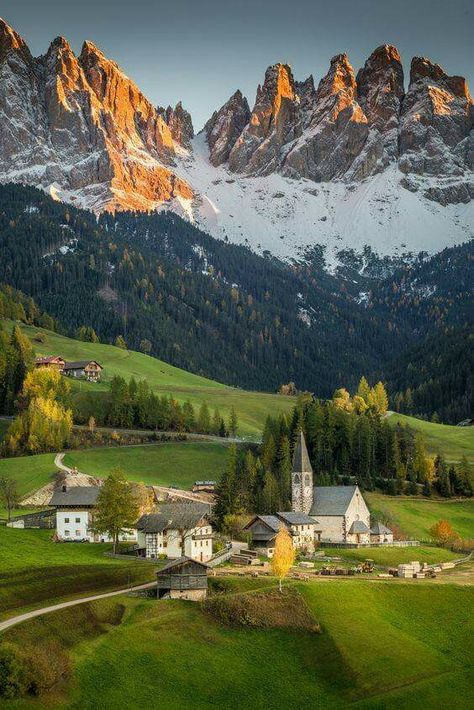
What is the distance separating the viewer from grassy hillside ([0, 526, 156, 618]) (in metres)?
85.4

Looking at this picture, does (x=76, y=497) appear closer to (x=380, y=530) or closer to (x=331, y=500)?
(x=331, y=500)

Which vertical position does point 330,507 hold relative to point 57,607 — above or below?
above

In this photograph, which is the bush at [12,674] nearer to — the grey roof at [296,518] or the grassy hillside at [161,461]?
the grey roof at [296,518]

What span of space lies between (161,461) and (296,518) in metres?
47.9

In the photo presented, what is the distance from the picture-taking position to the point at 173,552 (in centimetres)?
11425

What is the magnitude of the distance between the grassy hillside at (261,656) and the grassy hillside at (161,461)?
7341cm

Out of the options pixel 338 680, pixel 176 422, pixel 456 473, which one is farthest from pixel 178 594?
pixel 176 422

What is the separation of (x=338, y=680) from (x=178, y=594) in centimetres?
1886

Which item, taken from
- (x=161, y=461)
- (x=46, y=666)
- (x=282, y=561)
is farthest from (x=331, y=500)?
(x=46, y=666)

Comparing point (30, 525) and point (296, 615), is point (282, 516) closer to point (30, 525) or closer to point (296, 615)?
point (30, 525)

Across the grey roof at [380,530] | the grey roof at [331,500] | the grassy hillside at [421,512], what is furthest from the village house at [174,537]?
the grassy hillside at [421,512]

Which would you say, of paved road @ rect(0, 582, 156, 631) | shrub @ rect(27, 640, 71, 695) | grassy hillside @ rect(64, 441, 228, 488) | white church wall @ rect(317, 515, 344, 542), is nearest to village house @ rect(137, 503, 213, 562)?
paved road @ rect(0, 582, 156, 631)

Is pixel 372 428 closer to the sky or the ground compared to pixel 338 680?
closer to the sky

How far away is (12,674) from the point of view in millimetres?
67250
